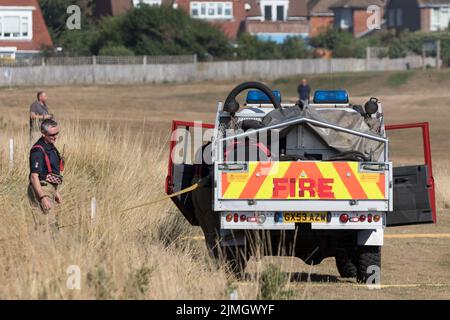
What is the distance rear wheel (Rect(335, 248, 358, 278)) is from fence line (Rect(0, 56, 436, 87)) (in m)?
51.6

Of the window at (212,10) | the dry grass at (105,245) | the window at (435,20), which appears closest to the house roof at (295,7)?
the window at (212,10)

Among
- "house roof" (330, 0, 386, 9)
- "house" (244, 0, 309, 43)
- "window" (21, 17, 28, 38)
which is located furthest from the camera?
"house roof" (330, 0, 386, 9)

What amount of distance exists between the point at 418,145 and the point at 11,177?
2166 centimetres

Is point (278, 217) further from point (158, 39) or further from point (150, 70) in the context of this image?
point (158, 39)

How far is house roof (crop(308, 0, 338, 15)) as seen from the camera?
118m

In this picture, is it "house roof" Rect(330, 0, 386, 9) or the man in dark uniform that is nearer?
the man in dark uniform

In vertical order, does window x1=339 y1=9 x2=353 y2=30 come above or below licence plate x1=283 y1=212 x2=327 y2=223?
above

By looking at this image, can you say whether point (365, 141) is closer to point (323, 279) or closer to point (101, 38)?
point (323, 279)

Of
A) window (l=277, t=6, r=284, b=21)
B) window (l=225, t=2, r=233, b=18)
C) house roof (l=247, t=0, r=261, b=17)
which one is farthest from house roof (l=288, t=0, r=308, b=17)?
window (l=225, t=2, r=233, b=18)

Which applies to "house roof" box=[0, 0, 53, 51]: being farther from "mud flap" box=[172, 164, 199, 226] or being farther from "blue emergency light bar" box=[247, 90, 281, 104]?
"mud flap" box=[172, 164, 199, 226]

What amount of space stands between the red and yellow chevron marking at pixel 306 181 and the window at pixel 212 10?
8657 cm

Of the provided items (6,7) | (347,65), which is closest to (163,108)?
(6,7)

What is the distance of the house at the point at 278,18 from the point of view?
4168 inches

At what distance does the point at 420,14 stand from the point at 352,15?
7.87 m
